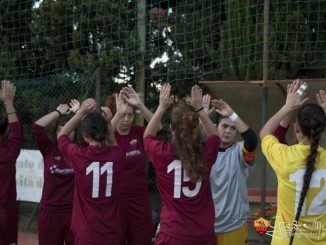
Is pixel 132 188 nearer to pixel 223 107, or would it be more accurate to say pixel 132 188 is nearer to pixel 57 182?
pixel 57 182

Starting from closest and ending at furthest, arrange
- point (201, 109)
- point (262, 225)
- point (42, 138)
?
point (201, 109), point (42, 138), point (262, 225)

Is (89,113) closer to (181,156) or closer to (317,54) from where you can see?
(181,156)

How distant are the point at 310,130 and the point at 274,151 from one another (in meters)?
0.26

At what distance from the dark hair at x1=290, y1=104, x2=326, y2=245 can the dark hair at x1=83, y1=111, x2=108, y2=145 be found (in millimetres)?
1447

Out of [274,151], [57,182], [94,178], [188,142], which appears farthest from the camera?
[57,182]

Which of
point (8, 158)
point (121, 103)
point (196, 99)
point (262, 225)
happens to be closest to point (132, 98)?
point (121, 103)

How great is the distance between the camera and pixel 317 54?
7367 mm

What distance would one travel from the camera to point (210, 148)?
3775 millimetres

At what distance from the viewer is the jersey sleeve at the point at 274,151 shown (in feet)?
10.9

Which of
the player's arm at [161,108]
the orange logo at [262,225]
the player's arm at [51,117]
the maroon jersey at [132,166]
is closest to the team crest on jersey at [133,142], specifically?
the maroon jersey at [132,166]

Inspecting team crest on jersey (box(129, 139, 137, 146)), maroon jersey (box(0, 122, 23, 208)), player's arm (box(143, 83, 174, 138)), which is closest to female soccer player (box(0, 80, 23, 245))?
maroon jersey (box(0, 122, 23, 208))

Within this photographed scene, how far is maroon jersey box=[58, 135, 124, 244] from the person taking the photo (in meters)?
4.02

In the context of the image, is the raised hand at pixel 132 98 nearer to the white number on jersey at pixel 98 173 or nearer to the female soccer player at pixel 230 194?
the white number on jersey at pixel 98 173

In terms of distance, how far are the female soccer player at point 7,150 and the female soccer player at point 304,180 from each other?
2266 mm
